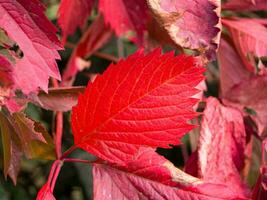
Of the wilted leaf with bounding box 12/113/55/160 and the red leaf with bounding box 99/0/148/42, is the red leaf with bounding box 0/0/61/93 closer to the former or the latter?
the wilted leaf with bounding box 12/113/55/160

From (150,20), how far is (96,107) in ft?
0.96

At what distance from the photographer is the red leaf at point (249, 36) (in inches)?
27.7

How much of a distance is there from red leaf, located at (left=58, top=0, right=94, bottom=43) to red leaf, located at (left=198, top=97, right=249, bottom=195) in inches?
8.2

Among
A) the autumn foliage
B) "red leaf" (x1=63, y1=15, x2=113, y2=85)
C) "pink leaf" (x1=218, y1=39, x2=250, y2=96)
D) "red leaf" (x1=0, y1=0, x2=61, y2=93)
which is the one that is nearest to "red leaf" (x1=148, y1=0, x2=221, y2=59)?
the autumn foliage

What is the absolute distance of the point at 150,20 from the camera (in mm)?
793

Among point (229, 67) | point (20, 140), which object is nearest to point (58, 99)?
point (20, 140)

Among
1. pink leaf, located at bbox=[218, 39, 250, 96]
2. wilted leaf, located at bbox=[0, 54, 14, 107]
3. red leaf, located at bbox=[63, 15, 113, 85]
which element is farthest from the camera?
red leaf, located at bbox=[63, 15, 113, 85]

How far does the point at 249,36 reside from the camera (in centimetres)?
71

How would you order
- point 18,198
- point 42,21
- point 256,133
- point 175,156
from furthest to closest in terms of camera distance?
point 175,156 < point 18,198 < point 256,133 < point 42,21

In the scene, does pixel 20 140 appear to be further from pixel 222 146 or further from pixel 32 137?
pixel 222 146

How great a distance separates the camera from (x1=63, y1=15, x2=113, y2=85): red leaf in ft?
3.01

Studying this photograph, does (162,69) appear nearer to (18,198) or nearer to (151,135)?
(151,135)

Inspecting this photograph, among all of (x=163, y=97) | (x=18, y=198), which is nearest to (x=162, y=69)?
(x=163, y=97)

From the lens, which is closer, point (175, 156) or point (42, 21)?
point (42, 21)
